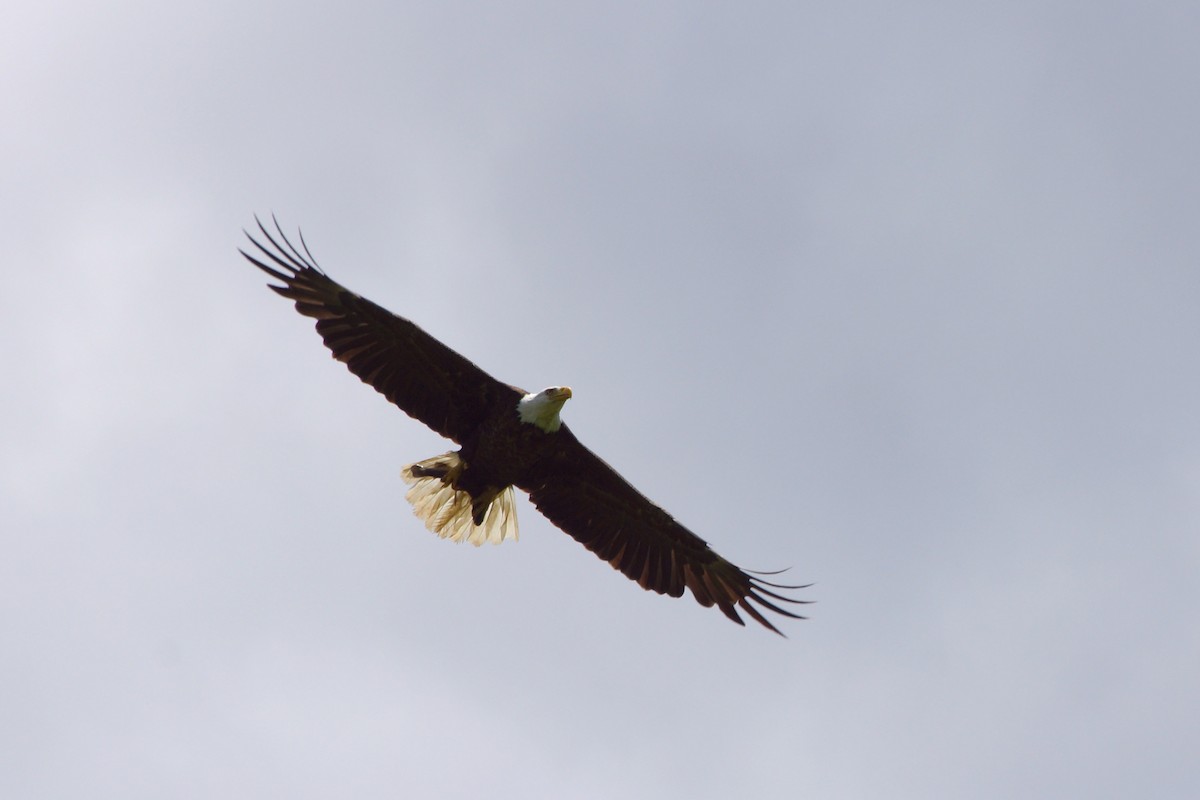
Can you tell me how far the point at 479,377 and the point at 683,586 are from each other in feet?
9.02

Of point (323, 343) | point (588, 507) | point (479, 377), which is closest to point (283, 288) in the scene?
point (323, 343)

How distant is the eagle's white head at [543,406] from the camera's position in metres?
10.9

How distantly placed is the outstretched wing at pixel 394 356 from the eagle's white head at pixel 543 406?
0.11 metres

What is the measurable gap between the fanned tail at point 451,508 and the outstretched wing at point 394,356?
2.19 ft

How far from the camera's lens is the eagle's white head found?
10.9 meters

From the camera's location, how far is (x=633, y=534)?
12172mm

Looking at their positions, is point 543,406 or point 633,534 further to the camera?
point 633,534

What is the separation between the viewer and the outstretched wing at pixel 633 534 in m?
11.7

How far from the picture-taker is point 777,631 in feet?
39.5

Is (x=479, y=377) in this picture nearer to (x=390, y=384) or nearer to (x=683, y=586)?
(x=390, y=384)

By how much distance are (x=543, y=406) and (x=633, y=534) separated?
1.80 m

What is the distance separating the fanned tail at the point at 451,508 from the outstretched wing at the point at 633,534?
58cm

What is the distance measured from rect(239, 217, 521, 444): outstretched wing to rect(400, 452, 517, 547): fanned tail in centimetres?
67

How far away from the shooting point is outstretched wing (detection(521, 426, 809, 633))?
11703mm
